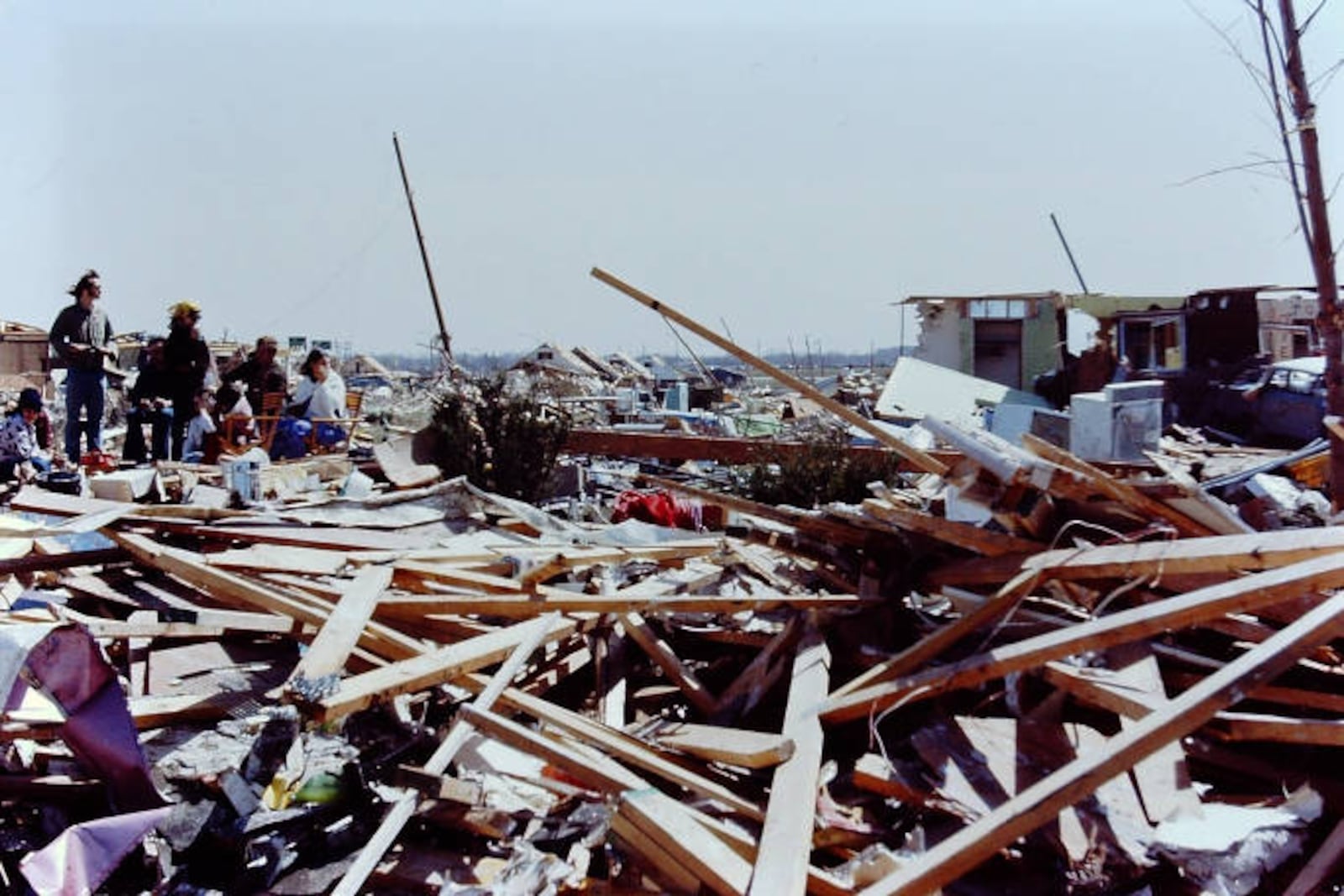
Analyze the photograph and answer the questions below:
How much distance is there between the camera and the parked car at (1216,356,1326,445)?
15648mm

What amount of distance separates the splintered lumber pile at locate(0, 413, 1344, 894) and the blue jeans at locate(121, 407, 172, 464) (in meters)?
6.00

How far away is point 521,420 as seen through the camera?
415 inches

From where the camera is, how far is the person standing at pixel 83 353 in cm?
972

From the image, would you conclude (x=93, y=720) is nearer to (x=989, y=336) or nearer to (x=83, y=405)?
(x=83, y=405)

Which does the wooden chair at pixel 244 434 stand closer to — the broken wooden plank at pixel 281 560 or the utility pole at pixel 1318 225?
the broken wooden plank at pixel 281 560

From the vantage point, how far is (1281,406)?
16219 mm

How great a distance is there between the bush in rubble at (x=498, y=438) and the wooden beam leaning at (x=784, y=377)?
18.0 ft

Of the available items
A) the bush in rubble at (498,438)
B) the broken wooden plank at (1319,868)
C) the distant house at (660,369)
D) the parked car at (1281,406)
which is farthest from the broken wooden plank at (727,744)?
the distant house at (660,369)

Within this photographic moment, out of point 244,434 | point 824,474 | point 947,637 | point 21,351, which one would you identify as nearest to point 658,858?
point 947,637

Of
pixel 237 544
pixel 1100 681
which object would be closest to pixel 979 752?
pixel 1100 681

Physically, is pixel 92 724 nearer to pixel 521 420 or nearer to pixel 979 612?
pixel 979 612

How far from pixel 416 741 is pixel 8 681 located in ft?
Result: 3.91

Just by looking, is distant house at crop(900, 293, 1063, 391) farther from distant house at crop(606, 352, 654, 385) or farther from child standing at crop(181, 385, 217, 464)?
child standing at crop(181, 385, 217, 464)

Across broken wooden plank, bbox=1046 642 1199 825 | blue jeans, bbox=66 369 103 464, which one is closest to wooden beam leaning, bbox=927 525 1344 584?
broken wooden plank, bbox=1046 642 1199 825
